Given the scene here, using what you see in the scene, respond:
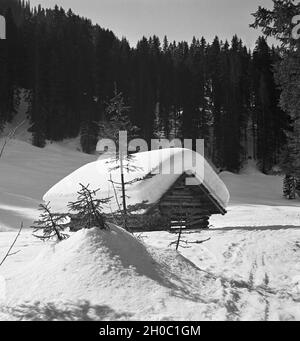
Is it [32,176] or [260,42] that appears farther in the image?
[260,42]

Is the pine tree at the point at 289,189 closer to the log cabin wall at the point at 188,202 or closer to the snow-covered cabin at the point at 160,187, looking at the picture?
the snow-covered cabin at the point at 160,187

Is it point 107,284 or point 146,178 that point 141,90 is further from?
point 107,284

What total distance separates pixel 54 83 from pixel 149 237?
1495 inches

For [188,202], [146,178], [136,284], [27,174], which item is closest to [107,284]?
[136,284]

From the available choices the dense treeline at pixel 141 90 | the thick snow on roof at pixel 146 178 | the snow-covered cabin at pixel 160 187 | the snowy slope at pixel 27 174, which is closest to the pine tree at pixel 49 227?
the snow-covered cabin at pixel 160 187

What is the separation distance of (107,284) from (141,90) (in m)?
50.8

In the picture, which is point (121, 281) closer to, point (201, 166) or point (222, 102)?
point (201, 166)

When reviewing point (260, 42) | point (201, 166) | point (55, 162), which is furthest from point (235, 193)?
point (260, 42)

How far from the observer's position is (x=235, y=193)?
34.6 meters

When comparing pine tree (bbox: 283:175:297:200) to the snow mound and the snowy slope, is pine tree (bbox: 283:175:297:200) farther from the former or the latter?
the snow mound

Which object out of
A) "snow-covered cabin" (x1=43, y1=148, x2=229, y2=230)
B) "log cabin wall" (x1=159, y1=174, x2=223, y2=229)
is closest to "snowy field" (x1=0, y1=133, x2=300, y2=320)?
"snow-covered cabin" (x1=43, y1=148, x2=229, y2=230)

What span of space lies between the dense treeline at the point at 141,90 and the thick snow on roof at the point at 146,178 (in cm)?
2960

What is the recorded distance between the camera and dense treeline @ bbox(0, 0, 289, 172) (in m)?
45.3
